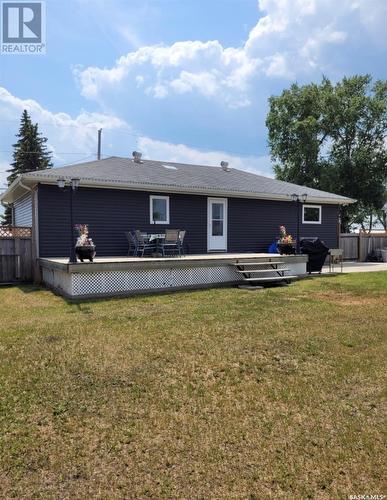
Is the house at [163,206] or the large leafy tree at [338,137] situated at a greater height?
the large leafy tree at [338,137]

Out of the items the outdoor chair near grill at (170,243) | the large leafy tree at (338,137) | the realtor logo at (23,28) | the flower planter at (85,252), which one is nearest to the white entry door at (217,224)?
the outdoor chair near grill at (170,243)

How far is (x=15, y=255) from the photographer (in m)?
11.0

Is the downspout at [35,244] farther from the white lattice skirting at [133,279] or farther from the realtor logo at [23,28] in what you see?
the realtor logo at [23,28]

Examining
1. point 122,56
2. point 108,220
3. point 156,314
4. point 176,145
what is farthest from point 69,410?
point 176,145

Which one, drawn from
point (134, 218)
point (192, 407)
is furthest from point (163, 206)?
point (192, 407)

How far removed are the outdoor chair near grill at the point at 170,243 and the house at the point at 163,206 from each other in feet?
2.79

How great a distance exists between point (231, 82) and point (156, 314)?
14.5 meters

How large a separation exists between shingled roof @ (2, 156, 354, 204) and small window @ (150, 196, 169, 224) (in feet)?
1.28

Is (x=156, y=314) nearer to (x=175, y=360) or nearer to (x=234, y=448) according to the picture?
(x=175, y=360)

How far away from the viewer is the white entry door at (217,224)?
13438mm

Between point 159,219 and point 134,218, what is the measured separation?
0.85 m

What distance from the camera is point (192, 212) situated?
1303 cm

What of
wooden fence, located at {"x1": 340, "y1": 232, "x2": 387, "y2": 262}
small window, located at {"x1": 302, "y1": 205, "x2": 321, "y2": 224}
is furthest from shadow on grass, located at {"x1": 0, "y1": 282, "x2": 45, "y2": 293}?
wooden fence, located at {"x1": 340, "y1": 232, "x2": 387, "y2": 262}

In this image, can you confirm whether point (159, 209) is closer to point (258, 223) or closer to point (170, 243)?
point (170, 243)
